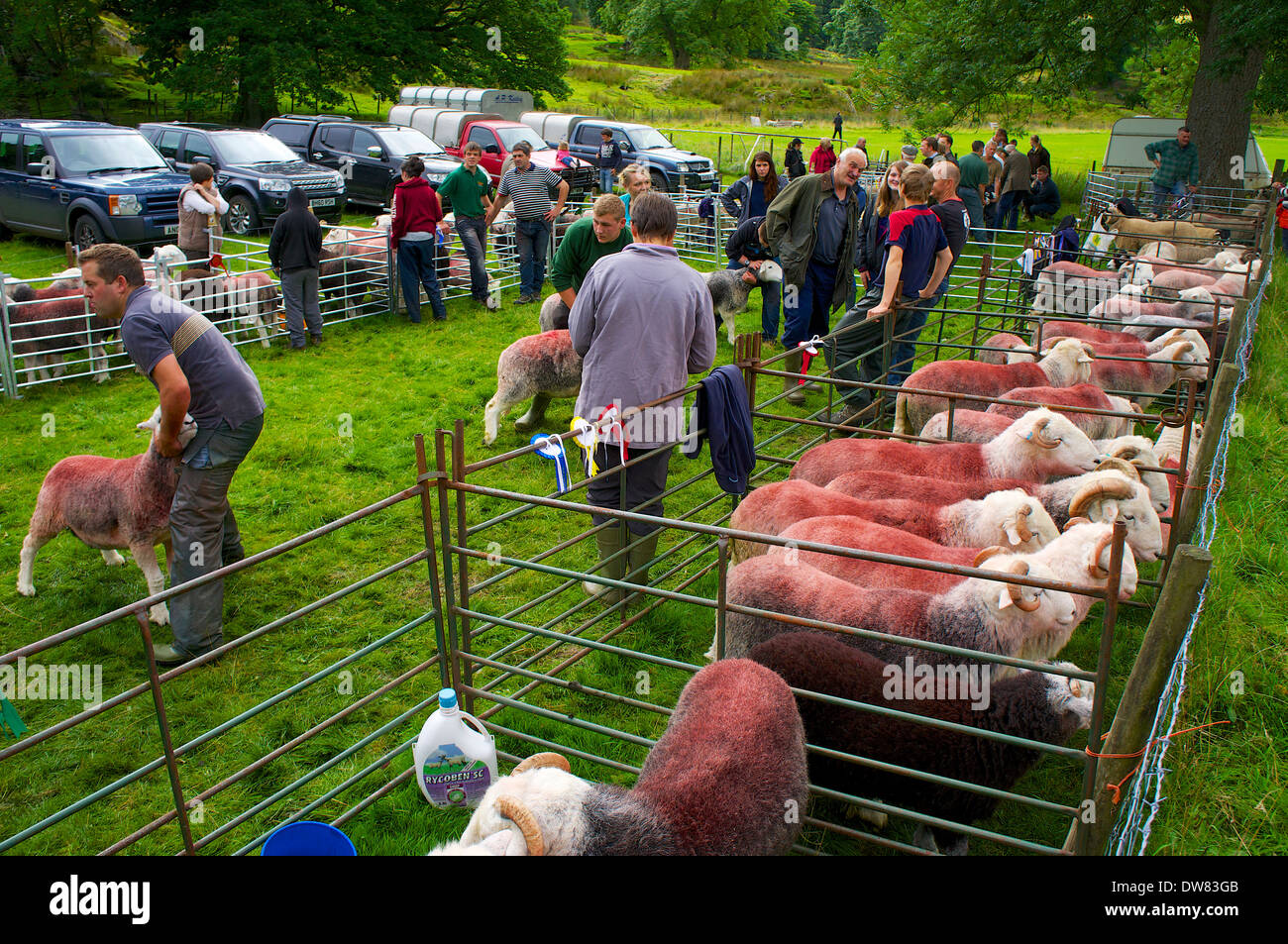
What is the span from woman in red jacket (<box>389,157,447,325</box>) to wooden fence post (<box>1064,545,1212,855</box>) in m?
10.4

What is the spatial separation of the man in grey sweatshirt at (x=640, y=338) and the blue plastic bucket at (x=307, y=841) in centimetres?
219

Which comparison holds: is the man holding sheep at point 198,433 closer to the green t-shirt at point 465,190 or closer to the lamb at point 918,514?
the lamb at point 918,514

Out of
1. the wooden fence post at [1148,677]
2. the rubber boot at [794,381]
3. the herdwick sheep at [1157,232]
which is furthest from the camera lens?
the herdwick sheep at [1157,232]

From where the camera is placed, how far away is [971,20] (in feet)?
71.7

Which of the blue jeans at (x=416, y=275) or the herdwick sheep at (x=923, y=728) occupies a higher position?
the blue jeans at (x=416, y=275)

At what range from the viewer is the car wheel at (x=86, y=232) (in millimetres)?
13828

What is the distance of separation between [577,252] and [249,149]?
41.9 ft

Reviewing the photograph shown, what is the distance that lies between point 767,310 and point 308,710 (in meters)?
7.56

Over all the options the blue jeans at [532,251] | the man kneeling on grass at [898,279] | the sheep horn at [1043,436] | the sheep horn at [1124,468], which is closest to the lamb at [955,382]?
the man kneeling on grass at [898,279]

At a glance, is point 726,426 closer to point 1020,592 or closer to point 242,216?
point 1020,592

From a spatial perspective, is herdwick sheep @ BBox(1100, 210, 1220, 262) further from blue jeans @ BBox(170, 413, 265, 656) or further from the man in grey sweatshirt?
blue jeans @ BBox(170, 413, 265, 656)
